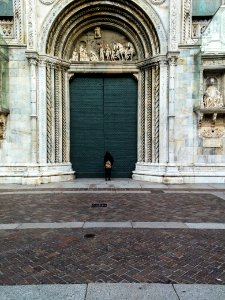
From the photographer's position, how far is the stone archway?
44.4ft

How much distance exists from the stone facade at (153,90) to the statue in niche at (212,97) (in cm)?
10

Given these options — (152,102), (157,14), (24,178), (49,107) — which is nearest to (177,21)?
(157,14)

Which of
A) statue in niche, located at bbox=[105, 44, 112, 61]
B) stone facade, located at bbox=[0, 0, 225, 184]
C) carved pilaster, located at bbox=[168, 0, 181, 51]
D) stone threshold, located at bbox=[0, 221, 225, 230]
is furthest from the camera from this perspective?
statue in niche, located at bbox=[105, 44, 112, 61]

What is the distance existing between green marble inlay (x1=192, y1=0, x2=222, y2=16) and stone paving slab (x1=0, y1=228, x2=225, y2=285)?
11.5 meters

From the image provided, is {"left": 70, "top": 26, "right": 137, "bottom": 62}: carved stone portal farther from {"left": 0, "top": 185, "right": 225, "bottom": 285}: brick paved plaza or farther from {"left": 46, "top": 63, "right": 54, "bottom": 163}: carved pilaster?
{"left": 0, "top": 185, "right": 225, "bottom": 285}: brick paved plaza

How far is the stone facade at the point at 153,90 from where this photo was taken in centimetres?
1313

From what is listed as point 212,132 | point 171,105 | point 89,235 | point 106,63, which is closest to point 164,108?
point 171,105

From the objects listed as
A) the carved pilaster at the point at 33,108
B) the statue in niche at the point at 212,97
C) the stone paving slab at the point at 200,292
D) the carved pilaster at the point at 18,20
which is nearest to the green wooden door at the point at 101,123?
the carved pilaster at the point at 33,108

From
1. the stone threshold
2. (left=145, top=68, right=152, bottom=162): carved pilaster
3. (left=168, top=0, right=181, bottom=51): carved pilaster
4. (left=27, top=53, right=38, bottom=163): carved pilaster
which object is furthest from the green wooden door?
the stone threshold

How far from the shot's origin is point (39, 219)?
23.4 ft

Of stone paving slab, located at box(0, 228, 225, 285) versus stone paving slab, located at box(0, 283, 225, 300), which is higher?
stone paving slab, located at box(0, 283, 225, 300)

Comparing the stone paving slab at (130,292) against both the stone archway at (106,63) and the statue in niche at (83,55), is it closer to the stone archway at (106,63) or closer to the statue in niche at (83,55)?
the stone archway at (106,63)

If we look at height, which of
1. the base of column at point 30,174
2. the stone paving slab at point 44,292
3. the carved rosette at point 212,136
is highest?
the carved rosette at point 212,136

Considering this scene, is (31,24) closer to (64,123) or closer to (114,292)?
(64,123)
